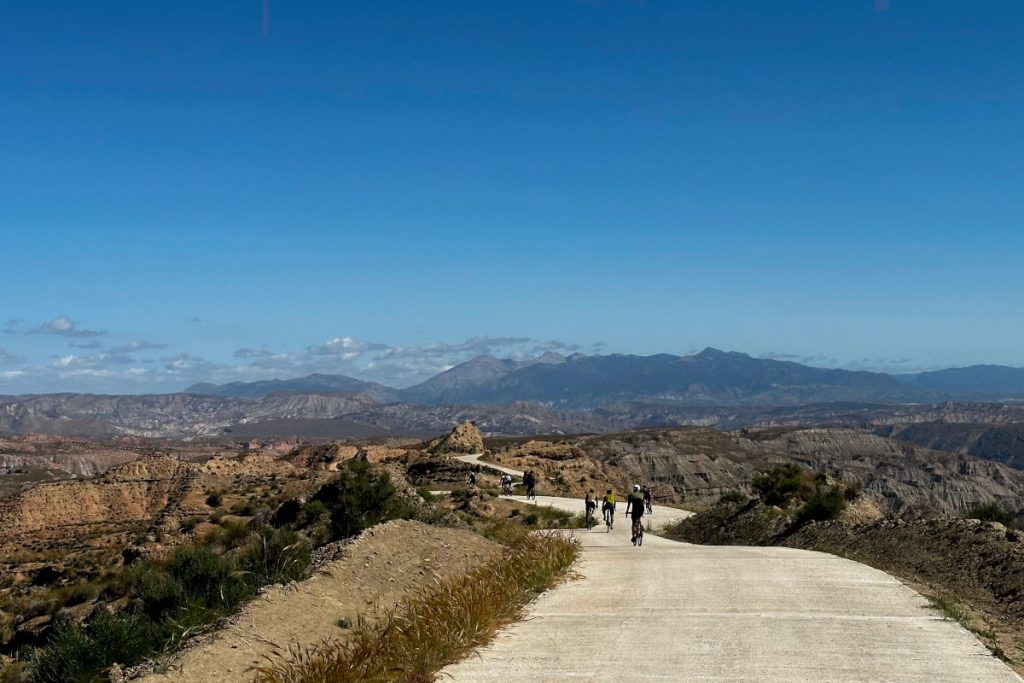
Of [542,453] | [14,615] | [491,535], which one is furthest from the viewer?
[542,453]

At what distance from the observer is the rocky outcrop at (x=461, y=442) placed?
7153cm

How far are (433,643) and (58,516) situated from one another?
47.6 metres

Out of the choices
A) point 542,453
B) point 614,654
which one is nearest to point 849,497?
point 614,654

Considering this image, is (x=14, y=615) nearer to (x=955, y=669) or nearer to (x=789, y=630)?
(x=789, y=630)

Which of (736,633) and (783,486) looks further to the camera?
(783,486)

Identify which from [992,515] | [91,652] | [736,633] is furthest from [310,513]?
[736,633]

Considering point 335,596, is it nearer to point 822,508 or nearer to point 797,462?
point 822,508

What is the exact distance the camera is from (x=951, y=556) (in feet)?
56.7

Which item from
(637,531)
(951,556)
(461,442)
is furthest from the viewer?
(461,442)

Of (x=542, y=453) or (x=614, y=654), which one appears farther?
(x=542, y=453)

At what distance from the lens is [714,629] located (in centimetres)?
1173

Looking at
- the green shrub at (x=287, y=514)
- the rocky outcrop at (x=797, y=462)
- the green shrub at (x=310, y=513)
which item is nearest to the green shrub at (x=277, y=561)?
the green shrub at (x=310, y=513)

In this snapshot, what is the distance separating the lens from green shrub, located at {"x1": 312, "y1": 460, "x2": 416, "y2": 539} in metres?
25.2

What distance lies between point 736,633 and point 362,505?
17.6 metres
